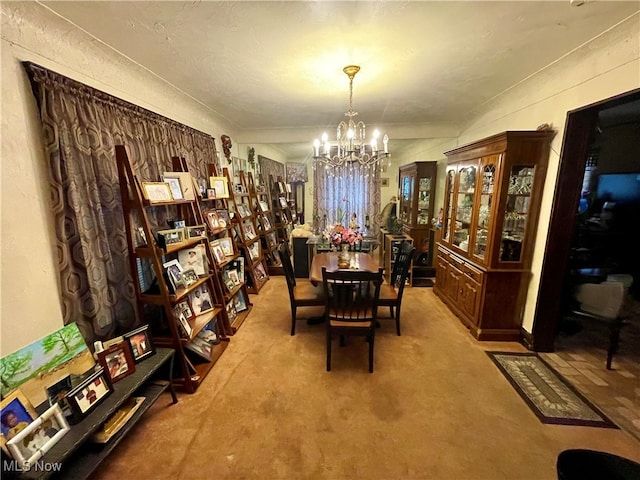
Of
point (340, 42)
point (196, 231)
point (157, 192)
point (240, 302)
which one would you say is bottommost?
point (240, 302)

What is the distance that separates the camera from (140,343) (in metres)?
1.81

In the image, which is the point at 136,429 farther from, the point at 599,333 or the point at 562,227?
the point at 599,333

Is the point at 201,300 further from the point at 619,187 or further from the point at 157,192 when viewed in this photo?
the point at 619,187

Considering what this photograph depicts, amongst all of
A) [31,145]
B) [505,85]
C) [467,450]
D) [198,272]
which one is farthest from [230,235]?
[505,85]

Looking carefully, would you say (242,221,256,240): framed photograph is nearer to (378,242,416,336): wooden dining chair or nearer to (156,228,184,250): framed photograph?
(156,228,184,250): framed photograph

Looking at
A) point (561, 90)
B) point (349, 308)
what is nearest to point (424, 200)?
point (561, 90)

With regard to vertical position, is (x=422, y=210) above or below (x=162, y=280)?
above

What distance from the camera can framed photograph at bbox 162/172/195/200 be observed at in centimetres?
217

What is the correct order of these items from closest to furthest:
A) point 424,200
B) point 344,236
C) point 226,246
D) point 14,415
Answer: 1. point 14,415
2. point 344,236
3. point 226,246
4. point 424,200

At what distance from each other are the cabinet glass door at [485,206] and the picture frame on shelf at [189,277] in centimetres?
281

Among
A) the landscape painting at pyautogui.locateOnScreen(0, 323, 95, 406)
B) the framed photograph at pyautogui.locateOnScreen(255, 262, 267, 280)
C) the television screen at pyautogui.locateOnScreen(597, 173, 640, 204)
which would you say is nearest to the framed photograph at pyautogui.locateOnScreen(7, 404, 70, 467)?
the landscape painting at pyautogui.locateOnScreen(0, 323, 95, 406)

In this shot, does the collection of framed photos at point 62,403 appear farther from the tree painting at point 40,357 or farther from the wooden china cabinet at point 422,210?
the wooden china cabinet at point 422,210

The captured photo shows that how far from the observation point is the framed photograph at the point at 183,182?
217cm

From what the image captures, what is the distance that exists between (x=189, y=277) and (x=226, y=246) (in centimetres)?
92
